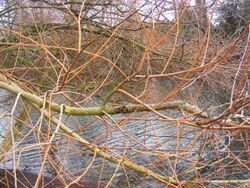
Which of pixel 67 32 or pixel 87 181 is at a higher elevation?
pixel 67 32

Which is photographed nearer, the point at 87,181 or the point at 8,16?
the point at 8,16

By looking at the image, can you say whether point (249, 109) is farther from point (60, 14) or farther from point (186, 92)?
point (60, 14)

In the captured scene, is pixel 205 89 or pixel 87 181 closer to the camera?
pixel 205 89

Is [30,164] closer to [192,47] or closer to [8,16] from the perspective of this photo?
[8,16]

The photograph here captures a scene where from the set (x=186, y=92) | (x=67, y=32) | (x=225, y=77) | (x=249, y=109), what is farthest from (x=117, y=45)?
(x=249, y=109)

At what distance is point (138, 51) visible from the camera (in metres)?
5.91

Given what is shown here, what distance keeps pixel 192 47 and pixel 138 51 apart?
0.81 m

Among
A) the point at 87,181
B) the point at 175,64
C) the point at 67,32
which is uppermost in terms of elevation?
the point at 67,32

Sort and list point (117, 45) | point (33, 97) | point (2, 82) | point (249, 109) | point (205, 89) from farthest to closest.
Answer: point (205, 89) < point (117, 45) < point (249, 109) < point (2, 82) < point (33, 97)

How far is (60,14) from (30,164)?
11.5 feet

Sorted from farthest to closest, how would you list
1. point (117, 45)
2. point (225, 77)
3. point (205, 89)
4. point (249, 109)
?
point (205, 89) < point (117, 45) < point (225, 77) < point (249, 109)

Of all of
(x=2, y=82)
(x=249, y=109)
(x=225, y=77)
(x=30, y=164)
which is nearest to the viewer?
(x=2, y=82)

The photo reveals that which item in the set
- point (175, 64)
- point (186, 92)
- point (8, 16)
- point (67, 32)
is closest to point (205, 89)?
point (186, 92)

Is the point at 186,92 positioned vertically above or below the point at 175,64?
below
